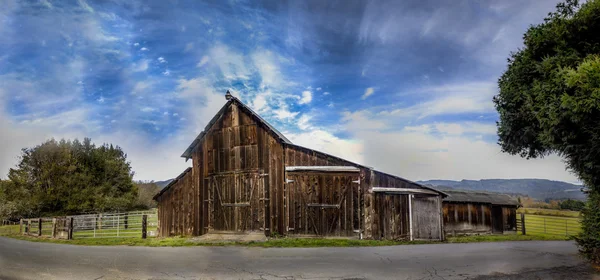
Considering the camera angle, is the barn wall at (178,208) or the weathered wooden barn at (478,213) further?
the weathered wooden barn at (478,213)

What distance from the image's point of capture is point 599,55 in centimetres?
1074

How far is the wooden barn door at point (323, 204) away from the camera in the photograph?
18.8m

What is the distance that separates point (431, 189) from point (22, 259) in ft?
61.5

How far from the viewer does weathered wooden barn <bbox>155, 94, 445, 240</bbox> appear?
62.1ft

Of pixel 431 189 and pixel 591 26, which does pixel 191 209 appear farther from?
pixel 591 26

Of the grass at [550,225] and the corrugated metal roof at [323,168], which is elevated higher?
the corrugated metal roof at [323,168]

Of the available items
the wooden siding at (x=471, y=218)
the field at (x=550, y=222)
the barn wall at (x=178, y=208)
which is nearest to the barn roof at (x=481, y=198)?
the wooden siding at (x=471, y=218)

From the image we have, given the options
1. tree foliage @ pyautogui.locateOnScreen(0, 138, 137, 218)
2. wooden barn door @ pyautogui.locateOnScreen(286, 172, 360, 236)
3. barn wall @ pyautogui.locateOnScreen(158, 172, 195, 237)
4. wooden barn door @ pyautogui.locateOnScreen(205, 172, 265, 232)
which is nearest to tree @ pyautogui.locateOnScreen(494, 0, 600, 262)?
wooden barn door @ pyautogui.locateOnScreen(286, 172, 360, 236)

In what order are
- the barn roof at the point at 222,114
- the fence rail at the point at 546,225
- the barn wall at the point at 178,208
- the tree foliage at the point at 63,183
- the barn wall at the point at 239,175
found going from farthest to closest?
the tree foliage at the point at 63,183 → the fence rail at the point at 546,225 → the barn wall at the point at 178,208 → the barn roof at the point at 222,114 → the barn wall at the point at 239,175

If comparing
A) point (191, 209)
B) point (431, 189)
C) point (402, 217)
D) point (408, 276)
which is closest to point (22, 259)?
point (191, 209)

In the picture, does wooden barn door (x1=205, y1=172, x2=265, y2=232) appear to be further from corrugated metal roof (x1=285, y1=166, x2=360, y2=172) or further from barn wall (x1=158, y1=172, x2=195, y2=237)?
corrugated metal roof (x1=285, y1=166, x2=360, y2=172)

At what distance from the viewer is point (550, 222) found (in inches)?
1270

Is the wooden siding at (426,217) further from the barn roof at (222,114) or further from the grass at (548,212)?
the grass at (548,212)

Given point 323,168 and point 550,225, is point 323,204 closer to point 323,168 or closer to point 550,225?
point 323,168
